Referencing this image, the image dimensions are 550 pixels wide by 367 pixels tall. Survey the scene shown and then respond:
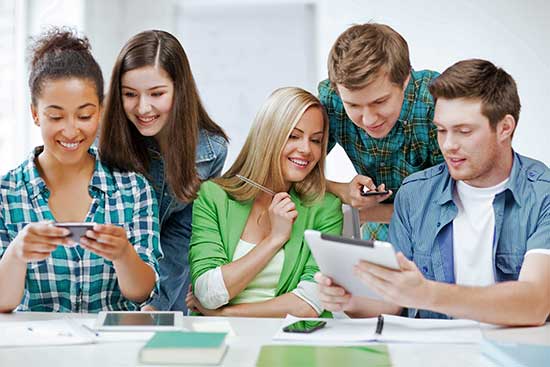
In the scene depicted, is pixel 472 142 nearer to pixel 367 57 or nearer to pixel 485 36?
pixel 367 57

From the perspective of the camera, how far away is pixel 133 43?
7.55 feet

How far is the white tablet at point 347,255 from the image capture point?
149 centimetres

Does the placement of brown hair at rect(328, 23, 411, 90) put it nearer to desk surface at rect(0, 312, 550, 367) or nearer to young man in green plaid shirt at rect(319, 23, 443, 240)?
young man in green plaid shirt at rect(319, 23, 443, 240)

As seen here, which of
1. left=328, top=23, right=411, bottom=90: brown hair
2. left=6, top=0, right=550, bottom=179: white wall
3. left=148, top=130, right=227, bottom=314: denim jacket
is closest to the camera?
left=328, top=23, right=411, bottom=90: brown hair

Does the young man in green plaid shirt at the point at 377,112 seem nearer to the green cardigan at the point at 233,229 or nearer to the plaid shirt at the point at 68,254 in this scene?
the green cardigan at the point at 233,229

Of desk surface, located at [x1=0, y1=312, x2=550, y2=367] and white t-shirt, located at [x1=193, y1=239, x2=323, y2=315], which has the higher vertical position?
desk surface, located at [x1=0, y1=312, x2=550, y2=367]

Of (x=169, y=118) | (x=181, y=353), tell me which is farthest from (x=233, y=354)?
(x=169, y=118)

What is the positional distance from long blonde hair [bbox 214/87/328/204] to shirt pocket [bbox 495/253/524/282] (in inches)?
21.8

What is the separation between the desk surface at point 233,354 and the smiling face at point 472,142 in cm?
44

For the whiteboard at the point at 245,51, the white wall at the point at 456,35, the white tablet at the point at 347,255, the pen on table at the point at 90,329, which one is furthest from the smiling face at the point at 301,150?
the whiteboard at the point at 245,51

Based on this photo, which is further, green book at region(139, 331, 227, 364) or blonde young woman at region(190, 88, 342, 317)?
blonde young woman at region(190, 88, 342, 317)

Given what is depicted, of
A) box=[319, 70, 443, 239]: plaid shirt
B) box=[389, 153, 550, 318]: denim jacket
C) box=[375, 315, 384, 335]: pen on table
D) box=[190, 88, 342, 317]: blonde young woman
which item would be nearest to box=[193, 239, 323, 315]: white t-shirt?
box=[190, 88, 342, 317]: blonde young woman

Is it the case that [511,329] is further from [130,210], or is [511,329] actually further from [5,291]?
[5,291]

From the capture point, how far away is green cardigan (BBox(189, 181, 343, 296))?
2105 millimetres
